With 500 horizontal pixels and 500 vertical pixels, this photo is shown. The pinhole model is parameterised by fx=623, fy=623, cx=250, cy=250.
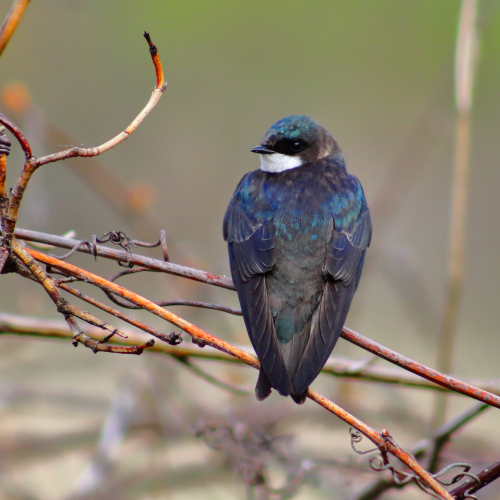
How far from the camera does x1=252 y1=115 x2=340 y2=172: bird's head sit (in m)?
2.39

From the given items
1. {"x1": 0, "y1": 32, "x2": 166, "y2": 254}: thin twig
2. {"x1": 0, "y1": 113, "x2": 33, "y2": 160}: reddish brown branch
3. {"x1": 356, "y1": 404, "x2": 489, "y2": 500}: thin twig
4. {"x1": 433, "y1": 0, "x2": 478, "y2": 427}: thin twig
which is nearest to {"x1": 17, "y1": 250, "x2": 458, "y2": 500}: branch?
{"x1": 0, "y1": 32, "x2": 166, "y2": 254}: thin twig

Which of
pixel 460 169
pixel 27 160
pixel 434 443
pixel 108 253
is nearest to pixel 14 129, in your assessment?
pixel 27 160

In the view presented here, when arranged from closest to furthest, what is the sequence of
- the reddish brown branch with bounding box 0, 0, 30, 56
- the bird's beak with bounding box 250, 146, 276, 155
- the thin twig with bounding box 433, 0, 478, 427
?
the reddish brown branch with bounding box 0, 0, 30, 56, the thin twig with bounding box 433, 0, 478, 427, the bird's beak with bounding box 250, 146, 276, 155

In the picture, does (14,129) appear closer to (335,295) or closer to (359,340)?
(359,340)

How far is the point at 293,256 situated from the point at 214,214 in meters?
1.84

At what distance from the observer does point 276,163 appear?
7.84 feet

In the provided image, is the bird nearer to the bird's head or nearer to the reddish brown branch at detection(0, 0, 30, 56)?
the bird's head

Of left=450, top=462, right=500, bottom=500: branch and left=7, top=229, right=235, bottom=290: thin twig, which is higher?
left=7, top=229, right=235, bottom=290: thin twig

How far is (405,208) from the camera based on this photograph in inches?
Answer: 157

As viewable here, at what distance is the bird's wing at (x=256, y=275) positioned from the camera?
5.23 ft

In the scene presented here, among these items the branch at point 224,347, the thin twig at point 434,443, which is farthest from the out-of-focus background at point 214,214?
the branch at point 224,347

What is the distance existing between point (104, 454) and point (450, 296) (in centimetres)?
138

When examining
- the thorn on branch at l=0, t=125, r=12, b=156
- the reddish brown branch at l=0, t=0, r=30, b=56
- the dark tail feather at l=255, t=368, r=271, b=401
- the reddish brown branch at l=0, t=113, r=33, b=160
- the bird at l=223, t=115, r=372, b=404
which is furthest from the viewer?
the bird at l=223, t=115, r=372, b=404

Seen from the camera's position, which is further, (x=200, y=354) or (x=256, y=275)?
(x=256, y=275)
